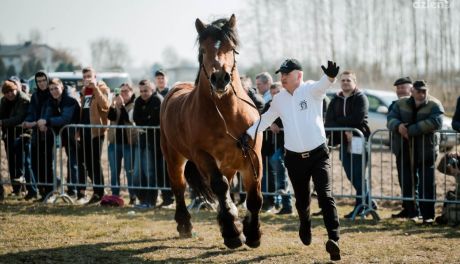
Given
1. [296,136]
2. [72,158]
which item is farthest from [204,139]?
[72,158]

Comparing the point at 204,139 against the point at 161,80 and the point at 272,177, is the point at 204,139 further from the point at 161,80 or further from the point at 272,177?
the point at 161,80

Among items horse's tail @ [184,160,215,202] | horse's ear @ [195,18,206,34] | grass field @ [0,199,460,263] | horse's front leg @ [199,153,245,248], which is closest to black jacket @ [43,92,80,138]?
grass field @ [0,199,460,263]

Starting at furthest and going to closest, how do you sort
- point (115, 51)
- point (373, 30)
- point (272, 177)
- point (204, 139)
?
point (115, 51) < point (373, 30) < point (272, 177) < point (204, 139)

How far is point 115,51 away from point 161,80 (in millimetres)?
98246

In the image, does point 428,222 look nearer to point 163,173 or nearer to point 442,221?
point 442,221

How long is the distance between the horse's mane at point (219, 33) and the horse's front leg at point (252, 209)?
1526 millimetres

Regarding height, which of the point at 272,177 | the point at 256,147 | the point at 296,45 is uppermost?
the point at 296,45

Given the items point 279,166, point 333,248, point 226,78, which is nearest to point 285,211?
point 279,166

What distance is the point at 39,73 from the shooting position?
1185 cm

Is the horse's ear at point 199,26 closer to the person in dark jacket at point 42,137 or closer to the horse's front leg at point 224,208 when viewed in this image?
the horse's front leg at point 224,208

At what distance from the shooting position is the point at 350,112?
9.71 metres

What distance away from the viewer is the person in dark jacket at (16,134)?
12.0m

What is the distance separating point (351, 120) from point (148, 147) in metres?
3.72

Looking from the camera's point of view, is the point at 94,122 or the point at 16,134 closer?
the point at 94,122
